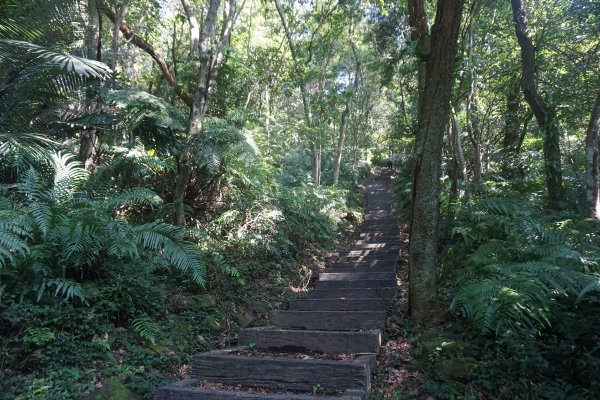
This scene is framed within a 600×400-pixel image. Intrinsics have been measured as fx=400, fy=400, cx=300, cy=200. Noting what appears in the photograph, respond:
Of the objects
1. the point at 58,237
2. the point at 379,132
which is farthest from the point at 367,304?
the point at 379,132

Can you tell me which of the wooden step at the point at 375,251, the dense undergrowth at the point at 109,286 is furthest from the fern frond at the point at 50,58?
the wooden step at the point at 375,251

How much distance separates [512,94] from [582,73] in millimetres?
2351

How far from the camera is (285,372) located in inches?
146

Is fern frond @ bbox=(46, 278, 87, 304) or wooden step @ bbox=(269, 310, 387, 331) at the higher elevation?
fern frond @ bbox=(46, 278, 87, 304)

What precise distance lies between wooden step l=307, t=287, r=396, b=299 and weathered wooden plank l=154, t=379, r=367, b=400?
103 inches

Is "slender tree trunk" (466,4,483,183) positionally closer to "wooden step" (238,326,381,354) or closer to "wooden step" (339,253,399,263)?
"wooden step" (339,253,399,263)

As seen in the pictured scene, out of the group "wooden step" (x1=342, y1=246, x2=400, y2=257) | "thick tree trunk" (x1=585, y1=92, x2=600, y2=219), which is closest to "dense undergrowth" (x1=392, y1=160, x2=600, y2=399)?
"thick tree trunk" (x1=585, y1=92, x2=600, y2=219)

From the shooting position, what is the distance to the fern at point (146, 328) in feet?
13.2

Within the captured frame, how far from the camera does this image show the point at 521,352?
3223mm

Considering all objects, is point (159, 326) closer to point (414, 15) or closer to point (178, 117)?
point (178, 117)

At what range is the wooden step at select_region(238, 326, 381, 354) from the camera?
4281 millimetres

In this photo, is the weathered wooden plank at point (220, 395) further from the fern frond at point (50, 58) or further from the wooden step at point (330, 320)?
the fern frond at point (50, 58)

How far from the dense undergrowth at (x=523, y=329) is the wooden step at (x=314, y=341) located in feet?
1.51

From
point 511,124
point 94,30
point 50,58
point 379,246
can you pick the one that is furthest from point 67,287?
point 511,124
